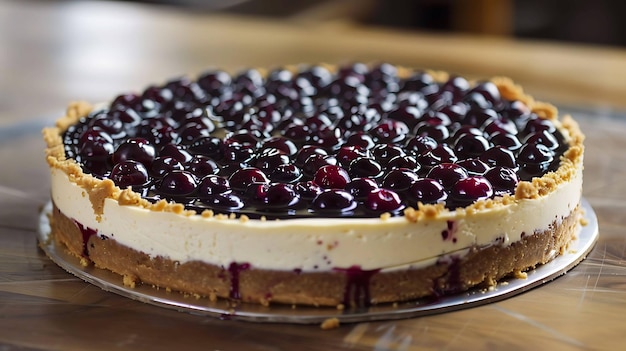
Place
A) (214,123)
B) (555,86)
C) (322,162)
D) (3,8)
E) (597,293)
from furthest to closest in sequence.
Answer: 1. (3,8)
2. (555,86)
3. (214,123)
4. (322,162)
5. (597,293)

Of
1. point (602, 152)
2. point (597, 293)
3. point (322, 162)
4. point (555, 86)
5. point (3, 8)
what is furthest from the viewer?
point (3, 8)

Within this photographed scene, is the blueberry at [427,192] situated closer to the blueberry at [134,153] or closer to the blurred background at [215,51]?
the blueberry at [134,153]

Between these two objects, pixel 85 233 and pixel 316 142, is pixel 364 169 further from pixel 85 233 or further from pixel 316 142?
pixel 85 233

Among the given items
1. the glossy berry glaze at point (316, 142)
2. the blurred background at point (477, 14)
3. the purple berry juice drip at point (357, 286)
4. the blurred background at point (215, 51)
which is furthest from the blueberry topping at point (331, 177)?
the blurred background at point (477, 14)

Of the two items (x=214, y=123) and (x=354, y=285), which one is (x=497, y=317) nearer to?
A: (x=354, y=285)

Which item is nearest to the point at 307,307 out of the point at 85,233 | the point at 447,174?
the point at 447,174

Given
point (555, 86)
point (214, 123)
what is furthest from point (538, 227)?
point (555, 86)

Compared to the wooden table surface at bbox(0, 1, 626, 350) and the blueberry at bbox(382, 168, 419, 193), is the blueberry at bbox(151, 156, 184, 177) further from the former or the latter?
the blueberry at bbox(382, 168, 419, 193)

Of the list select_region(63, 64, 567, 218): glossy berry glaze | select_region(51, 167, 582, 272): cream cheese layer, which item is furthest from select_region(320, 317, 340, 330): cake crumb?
select_region(63, 64, 567, 218): glossy berry glaze
